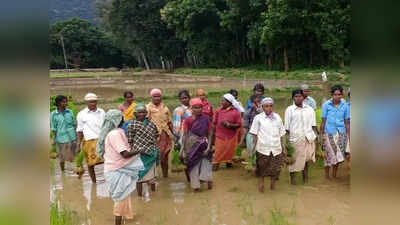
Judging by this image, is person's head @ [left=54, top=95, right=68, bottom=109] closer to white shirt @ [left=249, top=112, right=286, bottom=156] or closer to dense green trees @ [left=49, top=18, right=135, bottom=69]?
white shirt @ [left=249, top=112, right=286, bottom=156]

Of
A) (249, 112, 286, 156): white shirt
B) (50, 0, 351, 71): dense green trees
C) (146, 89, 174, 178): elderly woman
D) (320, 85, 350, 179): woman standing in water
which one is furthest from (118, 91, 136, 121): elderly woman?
(50, 0, 351, 71): dense green trees

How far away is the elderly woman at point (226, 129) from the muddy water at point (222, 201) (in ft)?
1.15

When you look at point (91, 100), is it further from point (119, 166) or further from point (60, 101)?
point (119, 166)

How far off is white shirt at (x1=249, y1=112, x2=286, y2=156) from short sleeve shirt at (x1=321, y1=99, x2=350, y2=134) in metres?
0.78

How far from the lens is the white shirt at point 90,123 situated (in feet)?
19.3

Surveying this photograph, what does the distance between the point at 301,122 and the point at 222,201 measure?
1.54 metres

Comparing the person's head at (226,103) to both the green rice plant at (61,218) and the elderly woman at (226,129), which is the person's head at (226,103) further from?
the green rice plant at (61,218)

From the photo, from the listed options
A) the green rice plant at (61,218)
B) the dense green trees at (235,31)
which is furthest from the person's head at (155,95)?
the dense green trees at (235,31)

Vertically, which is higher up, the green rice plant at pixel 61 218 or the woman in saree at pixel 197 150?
the woman in saree at pixel 197 150

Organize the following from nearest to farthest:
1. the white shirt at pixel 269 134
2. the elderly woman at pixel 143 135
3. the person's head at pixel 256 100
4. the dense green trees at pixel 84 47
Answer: the elderly woman at pixel 143 135 < the white shirt at pixel 269 134 < the person's head at pixel 256 100 < the dense green trees at pixel 84 47

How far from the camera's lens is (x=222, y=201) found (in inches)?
202
